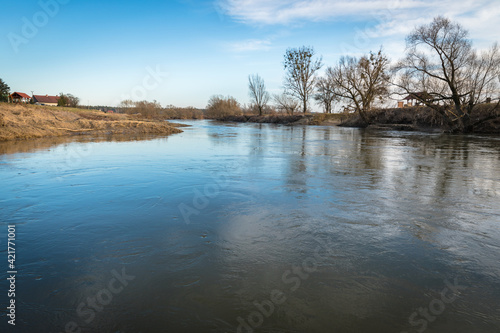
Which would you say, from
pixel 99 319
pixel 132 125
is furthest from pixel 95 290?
pixel 132 125

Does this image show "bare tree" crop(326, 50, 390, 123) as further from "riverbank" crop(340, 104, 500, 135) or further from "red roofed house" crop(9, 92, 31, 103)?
"red roofed house" crop(9, 92, 31, 103)

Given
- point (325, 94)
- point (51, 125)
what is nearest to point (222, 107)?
point (325, 94)

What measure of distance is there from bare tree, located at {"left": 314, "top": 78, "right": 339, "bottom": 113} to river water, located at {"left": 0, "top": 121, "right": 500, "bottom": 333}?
3218 cm

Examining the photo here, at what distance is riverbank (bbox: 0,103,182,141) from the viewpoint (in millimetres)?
12539

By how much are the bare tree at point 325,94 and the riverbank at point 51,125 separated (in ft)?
75.1

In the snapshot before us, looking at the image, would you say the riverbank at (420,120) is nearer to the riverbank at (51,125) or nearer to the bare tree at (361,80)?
the bare tree at (361,80)

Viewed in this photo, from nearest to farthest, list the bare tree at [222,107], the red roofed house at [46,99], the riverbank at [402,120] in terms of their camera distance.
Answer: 1. the riverbank at [402,120]
2. the bare tree at [222,107]
3. the red roofed house at [46,99]

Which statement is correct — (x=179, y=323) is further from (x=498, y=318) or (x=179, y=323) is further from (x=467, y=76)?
(x=467, y=76)

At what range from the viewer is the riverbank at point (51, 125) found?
41.1 ft

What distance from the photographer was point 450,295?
220 cm

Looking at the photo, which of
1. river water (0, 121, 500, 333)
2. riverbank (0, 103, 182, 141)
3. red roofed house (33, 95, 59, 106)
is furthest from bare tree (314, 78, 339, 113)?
red roofed house (33, 95, 59, 106)

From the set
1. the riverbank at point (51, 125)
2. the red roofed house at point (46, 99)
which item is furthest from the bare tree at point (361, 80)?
the red roofed house at point (46, 99)

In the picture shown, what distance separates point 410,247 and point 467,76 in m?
24.7

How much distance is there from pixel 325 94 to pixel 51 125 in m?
35.1
